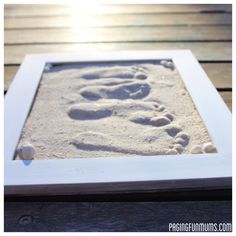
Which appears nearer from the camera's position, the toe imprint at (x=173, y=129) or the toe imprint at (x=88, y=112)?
the toe imprint at (x=173, y=129)

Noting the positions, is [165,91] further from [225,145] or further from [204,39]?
[204,39]

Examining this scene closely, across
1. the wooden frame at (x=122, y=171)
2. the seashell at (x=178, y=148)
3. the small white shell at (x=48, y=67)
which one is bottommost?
the wooden frame at (x=122, y=171)

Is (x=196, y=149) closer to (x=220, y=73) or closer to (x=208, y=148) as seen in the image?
(x=208, y=148)

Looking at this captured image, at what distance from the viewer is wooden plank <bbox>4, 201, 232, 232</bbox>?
0.78 metres

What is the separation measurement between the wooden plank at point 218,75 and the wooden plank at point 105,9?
784 mm

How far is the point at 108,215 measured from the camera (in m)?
0.79

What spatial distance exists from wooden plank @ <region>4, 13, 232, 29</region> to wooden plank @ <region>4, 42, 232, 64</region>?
0.95 ft

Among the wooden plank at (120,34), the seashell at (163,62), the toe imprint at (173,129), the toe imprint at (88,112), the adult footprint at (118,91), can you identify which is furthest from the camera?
the wooden plank at (120,34)

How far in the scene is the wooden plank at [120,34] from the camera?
1.84 m

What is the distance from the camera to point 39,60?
1.53m

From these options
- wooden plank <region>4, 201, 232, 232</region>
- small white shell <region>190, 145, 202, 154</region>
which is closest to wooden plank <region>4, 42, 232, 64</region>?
small white shell <region>190, 145, 202, 154</region>

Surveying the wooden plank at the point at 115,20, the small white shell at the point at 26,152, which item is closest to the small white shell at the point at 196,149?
the small white shell at the point at 26,152

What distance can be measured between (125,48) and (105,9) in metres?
0.66

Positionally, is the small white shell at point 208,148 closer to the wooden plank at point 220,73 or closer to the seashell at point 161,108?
the seashell at point 161,108
